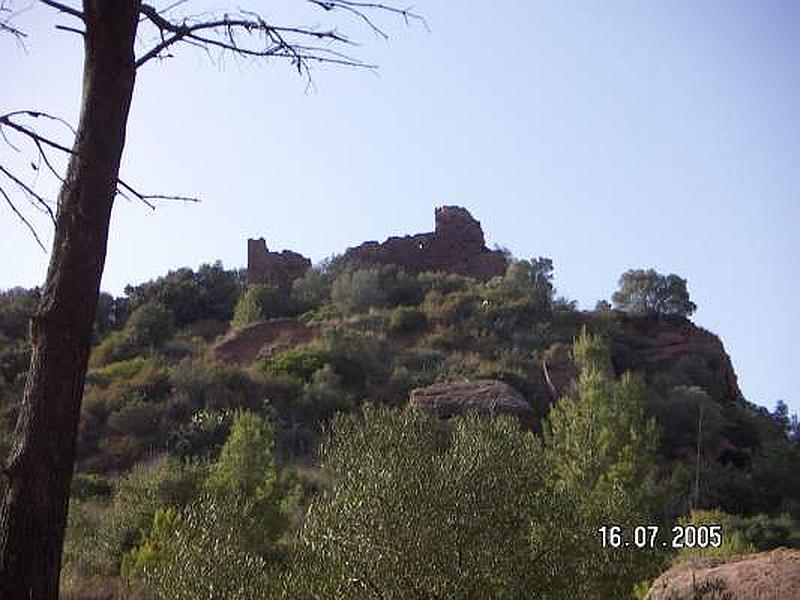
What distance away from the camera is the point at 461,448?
423 inches

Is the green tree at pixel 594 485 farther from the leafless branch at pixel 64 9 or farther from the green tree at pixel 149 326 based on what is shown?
the green tree at pixel 149 326

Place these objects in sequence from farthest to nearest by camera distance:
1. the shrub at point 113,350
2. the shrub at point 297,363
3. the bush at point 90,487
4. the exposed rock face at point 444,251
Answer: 1. the exposed rock face at point 444,251
2. the shrub at point 113,350
3. the shrub at point 297,363
4. the bush at point 90,487

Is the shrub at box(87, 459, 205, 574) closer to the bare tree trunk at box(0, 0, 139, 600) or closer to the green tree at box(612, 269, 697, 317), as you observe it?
the bare tree trunk at box(0, 0, 139, 600)

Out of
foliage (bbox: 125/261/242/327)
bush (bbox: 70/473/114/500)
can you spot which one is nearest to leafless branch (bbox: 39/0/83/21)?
bush (bbox: 70/473/114/500)

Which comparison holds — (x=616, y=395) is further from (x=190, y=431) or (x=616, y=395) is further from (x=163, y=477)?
(x=190, y=431)

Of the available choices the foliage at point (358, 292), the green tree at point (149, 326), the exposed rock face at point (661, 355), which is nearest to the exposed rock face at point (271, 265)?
the foliage at point (358, 292)

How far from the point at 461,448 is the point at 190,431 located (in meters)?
21.4

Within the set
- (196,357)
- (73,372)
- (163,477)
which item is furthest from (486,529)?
(196,357)

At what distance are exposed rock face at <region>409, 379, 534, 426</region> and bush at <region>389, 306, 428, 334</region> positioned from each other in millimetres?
12133

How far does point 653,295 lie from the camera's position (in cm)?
4909

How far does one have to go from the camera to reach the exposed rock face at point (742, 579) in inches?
385

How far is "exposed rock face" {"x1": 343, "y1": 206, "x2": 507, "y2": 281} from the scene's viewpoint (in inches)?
2283

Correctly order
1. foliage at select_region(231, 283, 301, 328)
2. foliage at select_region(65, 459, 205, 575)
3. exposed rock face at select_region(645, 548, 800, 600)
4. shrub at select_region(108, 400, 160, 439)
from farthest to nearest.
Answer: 1. foliage at select_region(231, 283, 301, 328)
2. shrub at select_region(108, 400, 160, 439)
3. foliage at select_region(65, 459, 205, 575)
4. exposed rock face at select_region(645, 548, 800, 600)

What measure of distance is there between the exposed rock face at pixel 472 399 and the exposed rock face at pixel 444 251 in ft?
82.7
